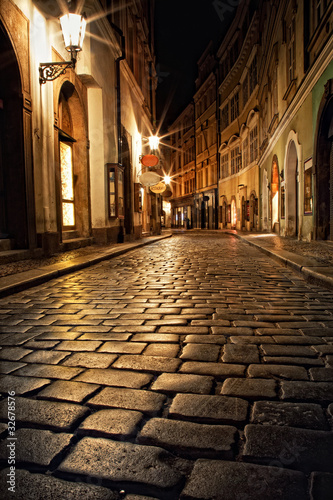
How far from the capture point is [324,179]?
11.2 metres

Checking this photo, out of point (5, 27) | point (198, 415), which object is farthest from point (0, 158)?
point (198, 415)

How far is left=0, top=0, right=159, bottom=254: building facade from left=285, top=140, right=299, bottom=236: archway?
6.83 meters

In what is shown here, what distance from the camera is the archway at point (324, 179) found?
10.9 meters

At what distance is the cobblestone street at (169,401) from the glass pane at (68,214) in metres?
8.05

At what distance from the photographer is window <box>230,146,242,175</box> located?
1243 inches

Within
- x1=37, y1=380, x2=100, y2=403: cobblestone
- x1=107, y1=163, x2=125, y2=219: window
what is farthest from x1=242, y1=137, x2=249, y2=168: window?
x1=37, y1=380, x2=100, y2=403: cobblestone

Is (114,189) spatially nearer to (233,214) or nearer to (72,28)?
(72,28)

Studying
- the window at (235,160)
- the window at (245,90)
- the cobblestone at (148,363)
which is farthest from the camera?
the window at (235,160)

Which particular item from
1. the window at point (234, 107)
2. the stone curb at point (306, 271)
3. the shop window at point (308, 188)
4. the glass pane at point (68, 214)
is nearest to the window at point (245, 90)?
the window at point (234, 107)

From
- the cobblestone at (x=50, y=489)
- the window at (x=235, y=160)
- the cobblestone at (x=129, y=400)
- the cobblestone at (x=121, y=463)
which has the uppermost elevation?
the window at (x=235, y=160)

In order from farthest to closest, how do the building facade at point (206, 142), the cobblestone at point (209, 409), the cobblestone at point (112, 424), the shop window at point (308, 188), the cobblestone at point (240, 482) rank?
1. the building facade at point (206, 142)
2. the shop window at point (308, 188)
3. the cobblestone at point (209, 409)
4. the cobblestone at point (112, 424)
5. the cobblestone at point (240, 482)

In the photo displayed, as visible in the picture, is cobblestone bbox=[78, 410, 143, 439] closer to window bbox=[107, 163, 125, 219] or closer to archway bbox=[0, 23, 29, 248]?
archway bbox=[0, 23, 29, 248]

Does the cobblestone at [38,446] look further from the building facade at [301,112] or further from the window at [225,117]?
the window at [225,117]

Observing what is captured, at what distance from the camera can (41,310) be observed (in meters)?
4.36
